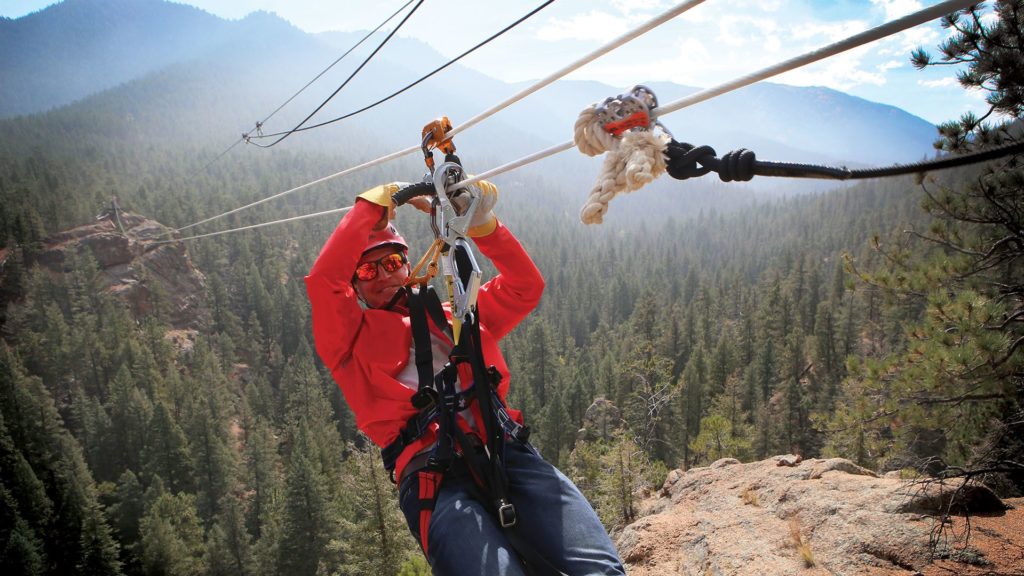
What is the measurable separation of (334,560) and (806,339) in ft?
113

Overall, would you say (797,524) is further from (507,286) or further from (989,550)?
(507,286)

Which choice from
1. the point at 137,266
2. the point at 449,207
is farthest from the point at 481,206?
the point at 137,266

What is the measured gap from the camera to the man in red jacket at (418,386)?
273cm

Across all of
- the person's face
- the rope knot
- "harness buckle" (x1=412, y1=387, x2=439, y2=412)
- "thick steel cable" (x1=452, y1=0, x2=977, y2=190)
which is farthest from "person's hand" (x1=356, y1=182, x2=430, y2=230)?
"thick steel cable" (x1=452, y1=0, x2=977, y2=190)

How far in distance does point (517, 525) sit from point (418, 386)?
100cm

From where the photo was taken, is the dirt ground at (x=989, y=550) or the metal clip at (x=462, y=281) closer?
the metal clip at (x=462, y=281)

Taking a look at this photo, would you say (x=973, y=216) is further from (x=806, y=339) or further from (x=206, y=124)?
(x=206, y=124)

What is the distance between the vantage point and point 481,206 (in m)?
3.24

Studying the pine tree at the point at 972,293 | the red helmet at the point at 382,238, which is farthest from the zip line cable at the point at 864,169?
the pine tree at the point at 972,293

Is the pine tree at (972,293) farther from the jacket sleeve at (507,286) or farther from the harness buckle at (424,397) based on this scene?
the harness buckle at (424,397)

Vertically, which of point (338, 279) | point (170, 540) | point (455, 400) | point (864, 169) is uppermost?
point (864, 169)

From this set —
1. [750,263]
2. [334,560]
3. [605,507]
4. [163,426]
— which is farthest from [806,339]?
[750,263]

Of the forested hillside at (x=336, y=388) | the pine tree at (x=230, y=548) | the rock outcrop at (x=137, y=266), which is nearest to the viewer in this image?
the forested hillside at (x=336, y=388)

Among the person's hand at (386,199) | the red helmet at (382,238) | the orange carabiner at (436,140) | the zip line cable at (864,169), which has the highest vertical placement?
the orange carabiner at (436,140)
